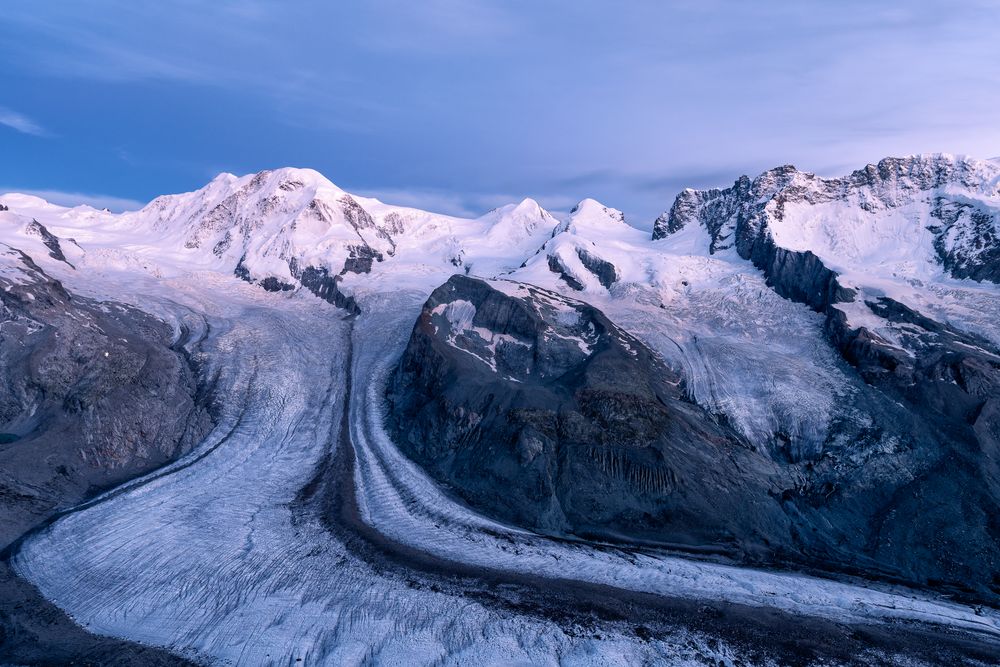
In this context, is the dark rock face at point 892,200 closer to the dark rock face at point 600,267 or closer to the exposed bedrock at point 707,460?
the dark rock face at point 600,267

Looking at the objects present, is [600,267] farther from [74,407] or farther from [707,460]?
[74,407]

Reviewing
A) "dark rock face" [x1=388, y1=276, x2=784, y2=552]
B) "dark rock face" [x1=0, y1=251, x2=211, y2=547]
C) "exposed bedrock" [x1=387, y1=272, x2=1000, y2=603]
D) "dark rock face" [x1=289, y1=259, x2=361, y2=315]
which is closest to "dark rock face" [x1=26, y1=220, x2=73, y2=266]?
"dark rock face" [x1=289, y1=259, x2=361, y2=315]

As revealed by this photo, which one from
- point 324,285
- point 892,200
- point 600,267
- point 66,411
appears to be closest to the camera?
point 66,411

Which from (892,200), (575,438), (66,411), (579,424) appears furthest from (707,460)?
(892,200)

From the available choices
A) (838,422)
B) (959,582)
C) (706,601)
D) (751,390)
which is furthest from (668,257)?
(706,601)

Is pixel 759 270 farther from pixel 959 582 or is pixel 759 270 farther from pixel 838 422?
pixel 959 582
